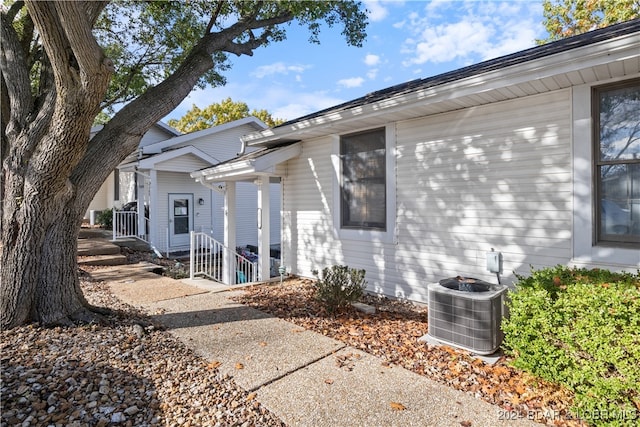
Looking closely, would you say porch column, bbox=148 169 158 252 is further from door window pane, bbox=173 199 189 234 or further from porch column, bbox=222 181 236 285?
porch column, bbox=222 181 236 285

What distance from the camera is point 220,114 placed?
33.0 meters

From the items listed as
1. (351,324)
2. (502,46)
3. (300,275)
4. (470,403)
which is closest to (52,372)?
(351,324)

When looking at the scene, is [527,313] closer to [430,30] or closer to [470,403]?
[470,403]

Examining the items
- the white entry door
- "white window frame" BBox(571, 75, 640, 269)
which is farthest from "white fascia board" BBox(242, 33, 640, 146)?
the white entry door

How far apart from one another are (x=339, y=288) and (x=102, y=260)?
7466 mm

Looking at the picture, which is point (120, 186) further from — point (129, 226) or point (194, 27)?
point (194, 27)

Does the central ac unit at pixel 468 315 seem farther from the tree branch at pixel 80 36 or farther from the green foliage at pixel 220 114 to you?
the green foliage at pixel 220 114

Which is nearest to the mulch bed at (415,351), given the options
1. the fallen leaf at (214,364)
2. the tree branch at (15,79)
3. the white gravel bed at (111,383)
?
the fallen leaf at (214,364)

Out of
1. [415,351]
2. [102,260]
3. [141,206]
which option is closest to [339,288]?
[415,351]

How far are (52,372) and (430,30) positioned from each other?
30.2 ft

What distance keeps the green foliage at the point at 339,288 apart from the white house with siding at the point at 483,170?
2.71 feet

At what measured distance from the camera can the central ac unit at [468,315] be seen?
11.3 feet

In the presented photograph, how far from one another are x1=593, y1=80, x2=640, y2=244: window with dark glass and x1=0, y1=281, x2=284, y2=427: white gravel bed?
13.5 feet

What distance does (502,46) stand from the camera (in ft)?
29.5
